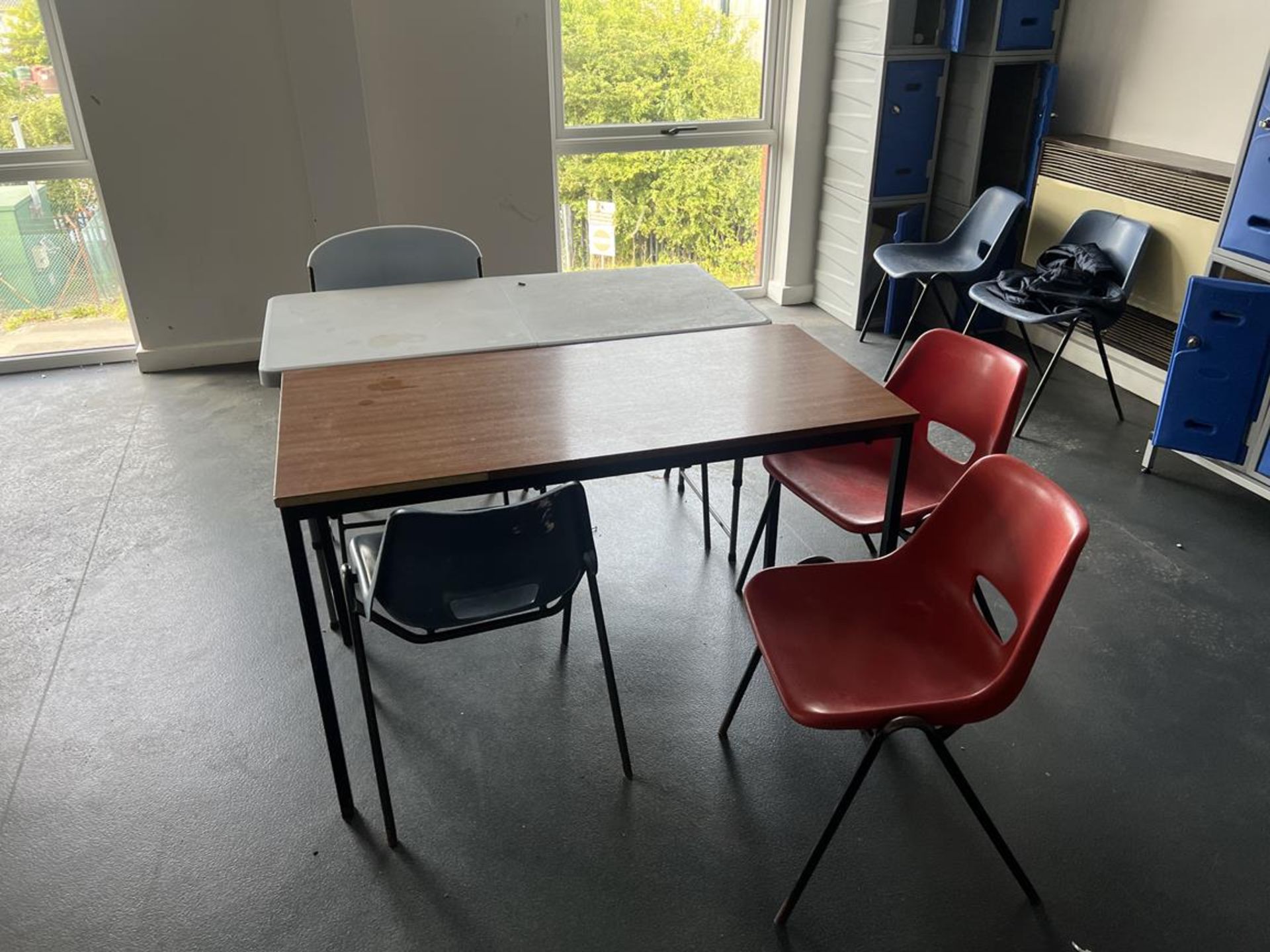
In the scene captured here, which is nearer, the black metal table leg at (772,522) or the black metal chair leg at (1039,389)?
the black metal table leg at (772,522)

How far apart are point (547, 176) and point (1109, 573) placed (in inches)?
115

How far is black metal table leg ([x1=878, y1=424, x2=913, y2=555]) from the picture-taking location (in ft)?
6.40

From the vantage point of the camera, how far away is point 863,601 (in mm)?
1839

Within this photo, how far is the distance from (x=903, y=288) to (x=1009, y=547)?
3.17 metres

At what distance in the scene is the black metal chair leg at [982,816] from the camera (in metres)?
1.59

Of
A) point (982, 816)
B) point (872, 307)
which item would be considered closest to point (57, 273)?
point (872, 307)

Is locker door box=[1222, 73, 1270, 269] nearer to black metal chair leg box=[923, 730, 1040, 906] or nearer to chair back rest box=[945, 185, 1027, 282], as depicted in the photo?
chair back rest box=[945, 185, 1027, 282]

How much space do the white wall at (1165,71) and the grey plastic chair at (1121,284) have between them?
1.37 feet

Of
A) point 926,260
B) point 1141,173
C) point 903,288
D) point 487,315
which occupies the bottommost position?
point 903,288

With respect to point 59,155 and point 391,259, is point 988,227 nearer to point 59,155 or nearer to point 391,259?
point 391,259

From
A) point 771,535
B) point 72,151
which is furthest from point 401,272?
point 72,151

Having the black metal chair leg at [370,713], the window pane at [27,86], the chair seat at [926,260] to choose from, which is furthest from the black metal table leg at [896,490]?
the window pane at [27,86]

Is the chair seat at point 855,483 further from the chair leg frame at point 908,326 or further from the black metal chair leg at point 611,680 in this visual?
the chair leg frame at point 908,326

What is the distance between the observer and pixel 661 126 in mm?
4555
